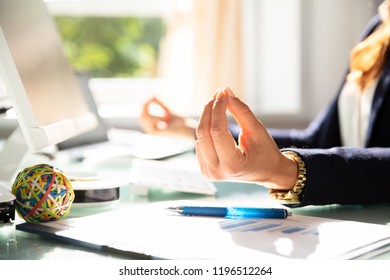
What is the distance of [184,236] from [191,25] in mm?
1720

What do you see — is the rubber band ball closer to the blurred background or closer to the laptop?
the laptop

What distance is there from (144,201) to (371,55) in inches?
27.3

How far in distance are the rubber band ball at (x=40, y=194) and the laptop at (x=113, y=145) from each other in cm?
66

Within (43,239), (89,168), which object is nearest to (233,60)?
(89,168)

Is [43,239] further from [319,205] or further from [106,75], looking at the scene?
[106,75]

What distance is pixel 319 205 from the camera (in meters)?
0.88

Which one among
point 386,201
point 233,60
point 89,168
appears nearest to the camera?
point 386,201

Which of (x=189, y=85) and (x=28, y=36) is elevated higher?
(x=28, y=36)

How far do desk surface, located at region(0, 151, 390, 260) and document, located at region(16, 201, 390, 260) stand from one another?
1cm

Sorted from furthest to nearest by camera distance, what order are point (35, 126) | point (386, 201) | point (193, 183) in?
point (193, 183) → point (386, 201) → point (35, 126)

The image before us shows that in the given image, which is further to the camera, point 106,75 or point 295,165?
point 106,75

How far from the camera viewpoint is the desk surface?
65cm

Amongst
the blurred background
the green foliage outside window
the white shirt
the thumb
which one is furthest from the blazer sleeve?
the green foliage outside window

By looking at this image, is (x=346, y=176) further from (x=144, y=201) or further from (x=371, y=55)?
(x=371, y=55)
